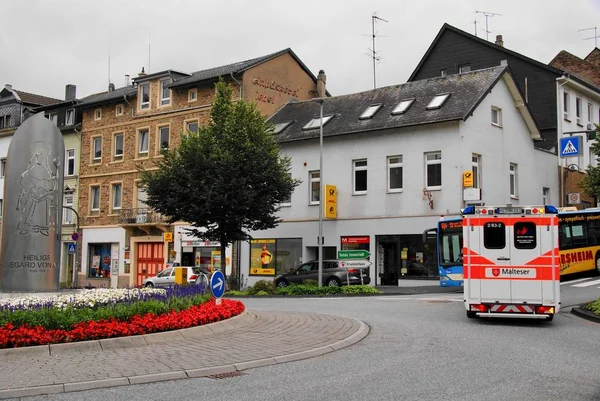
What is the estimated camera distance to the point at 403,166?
3309 centimetres

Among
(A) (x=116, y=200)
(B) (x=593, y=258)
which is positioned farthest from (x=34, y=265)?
(A) (x=116, y=200)

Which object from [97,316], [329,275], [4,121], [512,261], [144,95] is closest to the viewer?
[97,316]

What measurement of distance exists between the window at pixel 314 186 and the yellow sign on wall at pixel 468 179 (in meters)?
8.32

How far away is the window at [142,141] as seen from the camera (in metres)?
44.3

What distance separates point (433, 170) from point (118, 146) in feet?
75.2

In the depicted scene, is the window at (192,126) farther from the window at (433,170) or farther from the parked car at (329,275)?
the window at (433,170)

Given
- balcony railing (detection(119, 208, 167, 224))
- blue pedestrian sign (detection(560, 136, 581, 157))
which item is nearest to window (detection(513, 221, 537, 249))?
blue pedestrian sign (detection(560, 136, 581, 157))

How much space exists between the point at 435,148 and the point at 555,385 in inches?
954

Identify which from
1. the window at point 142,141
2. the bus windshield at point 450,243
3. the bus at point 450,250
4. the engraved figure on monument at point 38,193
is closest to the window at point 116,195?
the window at point 142,141

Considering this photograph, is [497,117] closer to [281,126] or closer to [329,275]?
[281,126]

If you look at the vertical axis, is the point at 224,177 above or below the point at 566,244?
above

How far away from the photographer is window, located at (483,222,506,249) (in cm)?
1474

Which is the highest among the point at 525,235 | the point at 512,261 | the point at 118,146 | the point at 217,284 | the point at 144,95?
the point at 144,95

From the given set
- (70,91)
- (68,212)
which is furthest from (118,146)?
(70,91)
